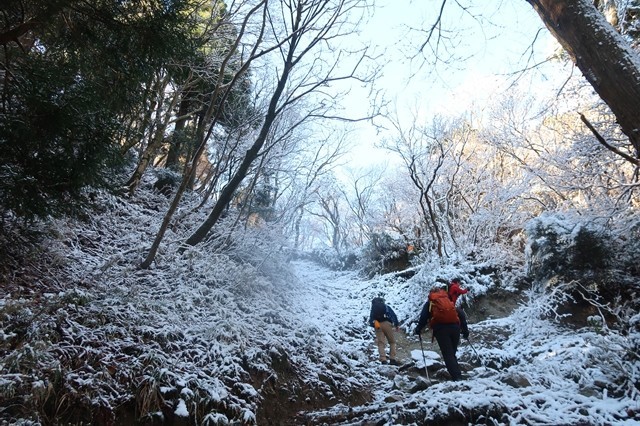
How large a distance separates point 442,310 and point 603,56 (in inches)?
182

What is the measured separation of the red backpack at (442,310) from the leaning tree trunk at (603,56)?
167 inches

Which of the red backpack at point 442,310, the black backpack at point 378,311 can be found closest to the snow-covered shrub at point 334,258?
the black backpack at point 378,311

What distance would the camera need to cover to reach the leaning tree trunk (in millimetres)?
2980

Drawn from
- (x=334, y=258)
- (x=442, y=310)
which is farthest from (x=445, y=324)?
(x=334, y=258)

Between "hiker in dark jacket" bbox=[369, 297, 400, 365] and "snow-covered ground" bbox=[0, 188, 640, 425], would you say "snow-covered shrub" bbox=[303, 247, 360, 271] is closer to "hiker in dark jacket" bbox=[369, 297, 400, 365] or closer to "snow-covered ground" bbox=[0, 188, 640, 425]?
"hiker in dark jacket" bbox=[369, 297, 400, 365]

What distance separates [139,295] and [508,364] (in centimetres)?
698

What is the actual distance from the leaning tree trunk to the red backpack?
4.25 meters

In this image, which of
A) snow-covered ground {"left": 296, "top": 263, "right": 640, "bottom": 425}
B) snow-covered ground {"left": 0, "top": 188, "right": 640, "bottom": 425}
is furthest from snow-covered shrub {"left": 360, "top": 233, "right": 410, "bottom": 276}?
snow-covered ground {"left": 296, "top": 263, "right": 640, "bottom": 425}

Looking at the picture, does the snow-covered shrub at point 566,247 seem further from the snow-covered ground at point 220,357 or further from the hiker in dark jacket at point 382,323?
the hiker in dark jacket at point 382,323

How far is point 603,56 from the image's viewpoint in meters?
3.14

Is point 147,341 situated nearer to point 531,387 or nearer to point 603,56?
point 531,387

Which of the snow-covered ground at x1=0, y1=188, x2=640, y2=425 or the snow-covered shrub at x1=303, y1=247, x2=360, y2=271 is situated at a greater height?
the snow-covered shrub at x1=303, y1=247, x2=360, y2=271

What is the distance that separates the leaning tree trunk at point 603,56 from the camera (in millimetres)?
2980

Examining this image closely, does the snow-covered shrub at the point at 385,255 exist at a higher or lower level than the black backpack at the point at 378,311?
higher
